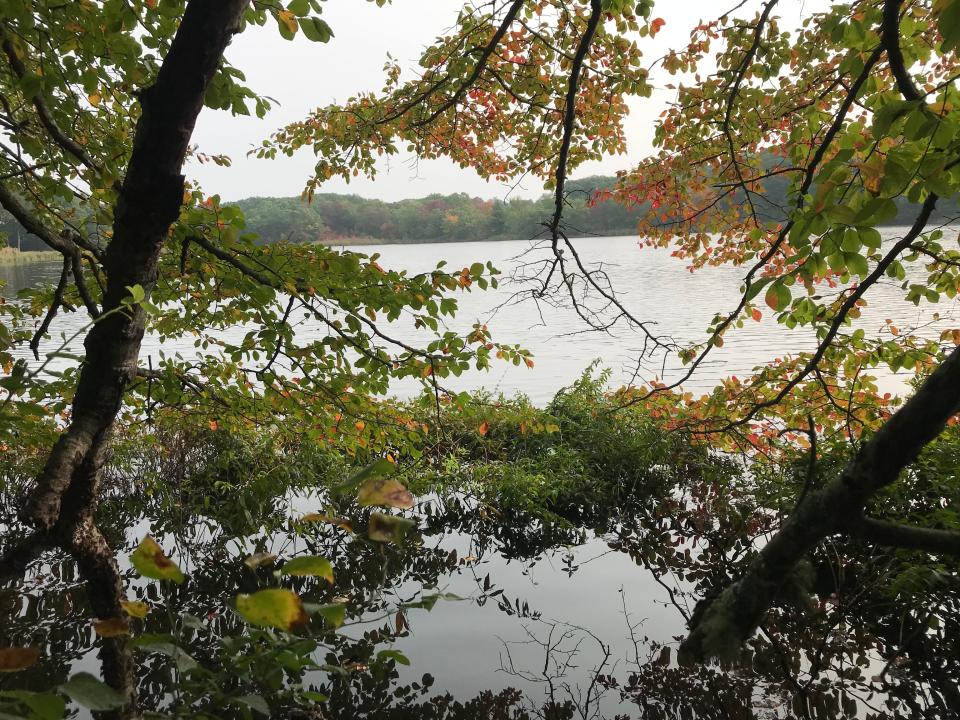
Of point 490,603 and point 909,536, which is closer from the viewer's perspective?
point 909,536

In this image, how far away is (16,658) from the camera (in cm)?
99

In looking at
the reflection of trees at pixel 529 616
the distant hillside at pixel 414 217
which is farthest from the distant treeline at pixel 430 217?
the reflection of trees at pixel 529 616

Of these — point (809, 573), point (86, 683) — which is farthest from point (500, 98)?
point (86, 683)

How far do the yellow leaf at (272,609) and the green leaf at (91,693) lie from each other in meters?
0.22

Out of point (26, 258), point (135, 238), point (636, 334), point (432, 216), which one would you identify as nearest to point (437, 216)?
point (432, 216)

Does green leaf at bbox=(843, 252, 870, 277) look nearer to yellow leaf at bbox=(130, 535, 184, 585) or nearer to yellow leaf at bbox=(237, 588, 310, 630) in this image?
yellow leaf at bbox=(237, 588, 310, 630)

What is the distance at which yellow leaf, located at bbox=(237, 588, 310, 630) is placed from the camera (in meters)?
0.88

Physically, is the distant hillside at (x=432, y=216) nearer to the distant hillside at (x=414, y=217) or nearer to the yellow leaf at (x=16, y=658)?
the distant hillside at (x=414, y=217)

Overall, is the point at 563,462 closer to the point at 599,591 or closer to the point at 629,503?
the point at 629,503

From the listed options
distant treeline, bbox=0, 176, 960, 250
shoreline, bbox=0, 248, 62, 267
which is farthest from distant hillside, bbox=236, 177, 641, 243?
shoreline, bbox=0, 248, 62, 267

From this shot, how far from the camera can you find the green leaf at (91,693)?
90cm

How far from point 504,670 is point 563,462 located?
326 centimetres

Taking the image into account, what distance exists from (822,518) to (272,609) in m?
1.11

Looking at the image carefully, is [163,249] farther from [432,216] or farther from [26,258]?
[26,258]
